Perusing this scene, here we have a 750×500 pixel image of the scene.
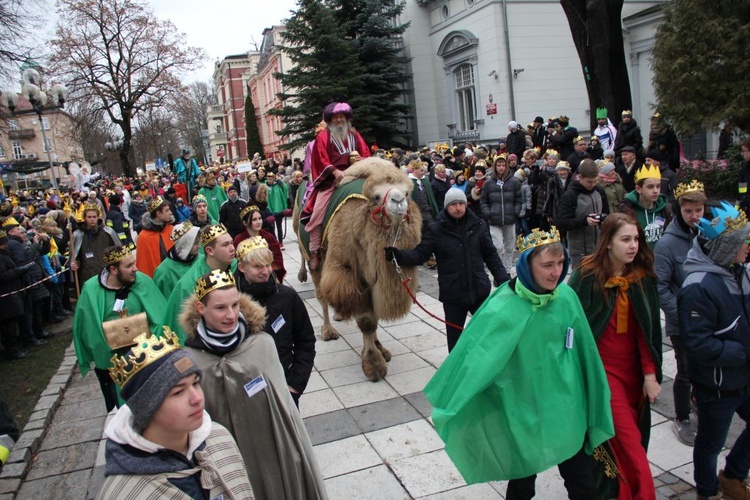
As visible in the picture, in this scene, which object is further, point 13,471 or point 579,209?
point 579,209

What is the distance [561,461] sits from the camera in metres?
2.93

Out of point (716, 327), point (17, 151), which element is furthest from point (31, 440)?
point (17, 151)

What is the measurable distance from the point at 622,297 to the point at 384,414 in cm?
252

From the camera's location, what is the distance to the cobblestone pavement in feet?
13.1

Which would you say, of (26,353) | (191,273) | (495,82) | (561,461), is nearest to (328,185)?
(191,273)

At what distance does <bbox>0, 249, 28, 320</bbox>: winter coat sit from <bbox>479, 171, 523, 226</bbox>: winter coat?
7.10 metres

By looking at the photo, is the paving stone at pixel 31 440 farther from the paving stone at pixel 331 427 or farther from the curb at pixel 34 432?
the paving stone at pixel 331 427

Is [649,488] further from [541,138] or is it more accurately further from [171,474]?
[541,138]

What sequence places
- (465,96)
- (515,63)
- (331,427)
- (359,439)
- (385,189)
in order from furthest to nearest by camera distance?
(465,96) → (515,63) → (385,189) → (331,427) → (359,439)

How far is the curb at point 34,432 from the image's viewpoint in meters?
4.67

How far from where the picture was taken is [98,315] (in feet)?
15.0

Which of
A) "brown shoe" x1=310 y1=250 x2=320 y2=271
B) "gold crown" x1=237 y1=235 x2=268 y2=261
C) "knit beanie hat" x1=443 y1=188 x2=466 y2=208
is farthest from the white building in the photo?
"gold crown" x1=237 y1=235 x2=268 y2=261

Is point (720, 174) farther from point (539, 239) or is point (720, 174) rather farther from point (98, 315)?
point (98, 315)

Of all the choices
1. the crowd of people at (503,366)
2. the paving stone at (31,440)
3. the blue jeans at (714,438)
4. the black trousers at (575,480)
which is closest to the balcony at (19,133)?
the paving stone at (31,440)
